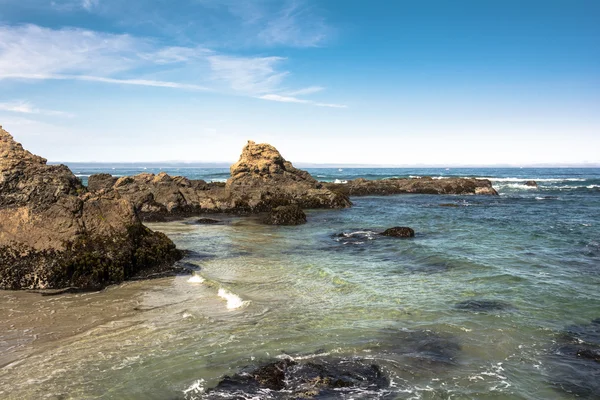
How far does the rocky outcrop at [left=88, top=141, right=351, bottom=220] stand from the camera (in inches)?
1268

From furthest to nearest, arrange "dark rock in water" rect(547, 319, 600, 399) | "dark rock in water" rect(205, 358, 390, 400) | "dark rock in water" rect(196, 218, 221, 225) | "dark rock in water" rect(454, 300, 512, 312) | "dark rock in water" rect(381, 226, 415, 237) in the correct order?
1. "dark rock in water" rect(196, 218, 221, 225)
2. "dark rock in water" rect(381, 226, 415, 237)
3. "dark rock in water" rect(454, 300, 512, 312)
4. "dark rock in water" rect(547, 319, 600, 399)
5. "dark rock in water" rect(205, 358, 390, 400)

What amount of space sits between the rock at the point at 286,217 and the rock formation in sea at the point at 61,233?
12026 millimetres

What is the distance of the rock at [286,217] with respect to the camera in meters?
27.0

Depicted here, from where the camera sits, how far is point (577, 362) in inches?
297

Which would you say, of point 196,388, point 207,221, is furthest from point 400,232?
point 196,388

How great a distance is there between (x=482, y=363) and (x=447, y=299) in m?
3.65

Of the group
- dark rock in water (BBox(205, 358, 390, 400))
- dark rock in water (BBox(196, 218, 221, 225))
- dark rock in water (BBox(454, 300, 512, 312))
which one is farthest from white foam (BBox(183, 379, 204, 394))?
dark rock in water (BBox(196, 218, 221, 225))

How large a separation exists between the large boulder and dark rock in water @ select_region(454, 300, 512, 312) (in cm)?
2413

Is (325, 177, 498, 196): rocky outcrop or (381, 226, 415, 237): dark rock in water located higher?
(325, 177, 498, 196): rocky outcrop

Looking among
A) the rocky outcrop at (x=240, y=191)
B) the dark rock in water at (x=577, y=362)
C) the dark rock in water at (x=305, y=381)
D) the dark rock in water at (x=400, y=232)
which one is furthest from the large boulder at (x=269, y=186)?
the dark rock in water at (x=305, y=381)

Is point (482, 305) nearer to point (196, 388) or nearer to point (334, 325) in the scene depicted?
point (334, 325)

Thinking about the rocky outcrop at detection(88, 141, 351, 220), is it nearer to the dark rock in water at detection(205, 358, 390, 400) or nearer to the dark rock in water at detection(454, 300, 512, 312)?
the dark rock in water at detection(454, 300, 512, 312)

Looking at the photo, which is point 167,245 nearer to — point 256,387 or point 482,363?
point 256,387

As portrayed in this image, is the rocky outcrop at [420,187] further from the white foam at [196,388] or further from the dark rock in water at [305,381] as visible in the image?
the white foam at [196,388]
